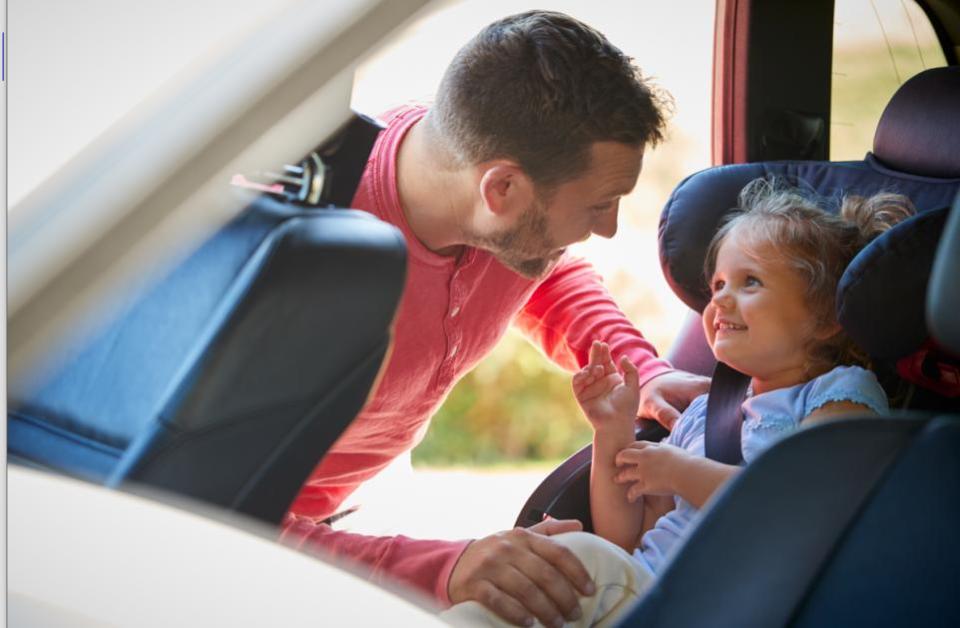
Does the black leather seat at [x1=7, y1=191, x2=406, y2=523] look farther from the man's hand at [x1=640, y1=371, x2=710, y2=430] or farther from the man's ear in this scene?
the man's hand at [x1=640, y1=371, x2=710, y2=430]

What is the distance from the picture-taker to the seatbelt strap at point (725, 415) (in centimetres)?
134

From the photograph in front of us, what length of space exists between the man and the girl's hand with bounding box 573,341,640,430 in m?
0.13

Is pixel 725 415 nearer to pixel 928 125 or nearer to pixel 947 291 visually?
pixel 947 291

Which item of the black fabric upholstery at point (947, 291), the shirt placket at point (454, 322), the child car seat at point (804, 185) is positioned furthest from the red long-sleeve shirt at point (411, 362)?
the black fabric upholstery at point (947, 291)

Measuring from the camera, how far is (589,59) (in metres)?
1.33

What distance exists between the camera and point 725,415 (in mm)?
1383

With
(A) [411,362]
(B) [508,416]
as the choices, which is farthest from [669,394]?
(A) [411,362]

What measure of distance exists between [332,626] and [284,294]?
0.38 metres

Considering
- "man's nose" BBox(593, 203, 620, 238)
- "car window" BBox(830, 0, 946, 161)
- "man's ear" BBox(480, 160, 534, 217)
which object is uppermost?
"car window" BBox(830, 0, 946, 161)

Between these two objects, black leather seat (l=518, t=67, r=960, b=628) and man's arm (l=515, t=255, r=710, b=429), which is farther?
man's arm (l=515, t=255, r=710, b=429)

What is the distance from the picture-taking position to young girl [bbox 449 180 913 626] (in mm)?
1313

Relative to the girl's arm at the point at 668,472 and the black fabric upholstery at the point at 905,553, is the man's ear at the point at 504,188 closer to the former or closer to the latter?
the girl's arm at the point at 668,472

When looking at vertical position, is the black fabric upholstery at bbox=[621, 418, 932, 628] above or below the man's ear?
below

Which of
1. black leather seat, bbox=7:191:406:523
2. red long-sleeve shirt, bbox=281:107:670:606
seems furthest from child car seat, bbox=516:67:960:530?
black leather seat, bbox=7:191:406:523
